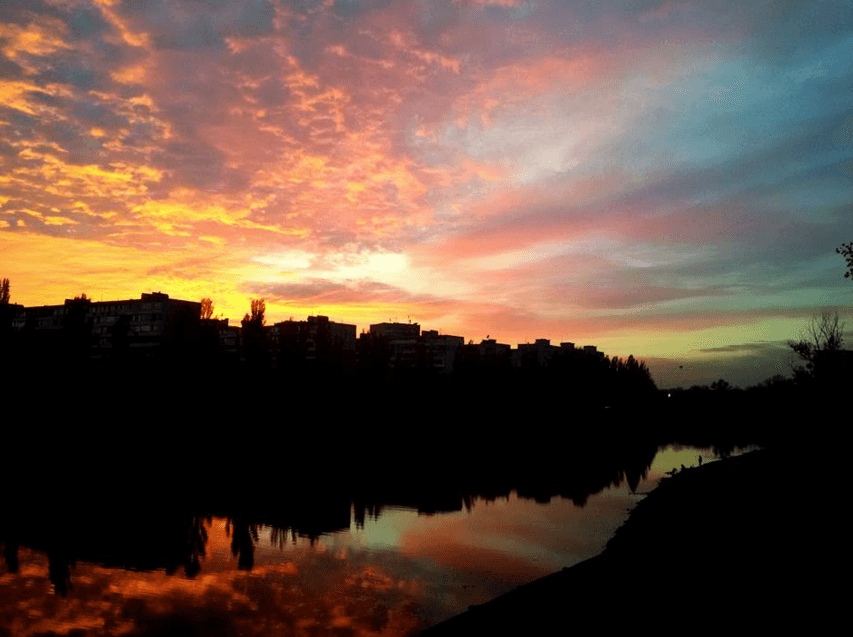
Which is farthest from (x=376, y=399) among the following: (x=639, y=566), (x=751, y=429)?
(x=751, y=429)

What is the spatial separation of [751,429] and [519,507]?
336 feet

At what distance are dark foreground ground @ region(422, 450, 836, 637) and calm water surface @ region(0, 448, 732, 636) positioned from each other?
11.5 ft

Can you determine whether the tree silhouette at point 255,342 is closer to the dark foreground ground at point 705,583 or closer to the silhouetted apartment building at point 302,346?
the silhouetted apartment building at point 302,346

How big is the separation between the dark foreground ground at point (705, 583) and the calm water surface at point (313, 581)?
3494mm

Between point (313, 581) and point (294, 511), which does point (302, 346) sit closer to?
point (294, 511)

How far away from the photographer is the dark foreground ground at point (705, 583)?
560 inches

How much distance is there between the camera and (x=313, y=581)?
77.3 ft

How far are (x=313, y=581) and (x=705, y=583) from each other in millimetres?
13743

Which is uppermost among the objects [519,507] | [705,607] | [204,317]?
[204,317]

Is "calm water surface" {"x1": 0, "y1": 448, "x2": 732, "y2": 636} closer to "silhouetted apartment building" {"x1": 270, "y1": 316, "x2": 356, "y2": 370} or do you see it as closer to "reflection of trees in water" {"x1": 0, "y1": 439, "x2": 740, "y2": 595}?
"reflection of trees in water" {"x1": 0, "y1": 439, "x2": 740, "y2": 595}

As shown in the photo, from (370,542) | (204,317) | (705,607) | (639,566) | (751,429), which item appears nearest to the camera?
(705,607)

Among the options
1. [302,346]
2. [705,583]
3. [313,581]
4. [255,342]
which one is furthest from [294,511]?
[302,346]

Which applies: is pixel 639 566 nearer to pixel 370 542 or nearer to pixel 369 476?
pixel 370 542

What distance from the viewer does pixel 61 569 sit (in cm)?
2403
